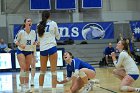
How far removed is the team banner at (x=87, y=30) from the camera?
802 inches

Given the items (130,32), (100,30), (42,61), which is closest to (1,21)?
(100,30)

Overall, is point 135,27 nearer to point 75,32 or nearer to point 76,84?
point 75,32

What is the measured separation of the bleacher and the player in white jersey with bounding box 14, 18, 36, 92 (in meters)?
11.7

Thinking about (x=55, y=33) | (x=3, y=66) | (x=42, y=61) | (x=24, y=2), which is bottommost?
(x=3, y=66)

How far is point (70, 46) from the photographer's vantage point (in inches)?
768

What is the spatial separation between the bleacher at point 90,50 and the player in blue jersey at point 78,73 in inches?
502

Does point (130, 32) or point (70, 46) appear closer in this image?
point (70, 46)

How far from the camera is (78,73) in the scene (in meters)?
6.26

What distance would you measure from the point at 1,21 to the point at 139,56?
9.02 meters

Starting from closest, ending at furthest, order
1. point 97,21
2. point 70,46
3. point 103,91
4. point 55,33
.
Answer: point 55,33, point 103,91, point 70,46, point 97,21

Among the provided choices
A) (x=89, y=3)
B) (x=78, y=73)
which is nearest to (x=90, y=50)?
(x=89, y=3)

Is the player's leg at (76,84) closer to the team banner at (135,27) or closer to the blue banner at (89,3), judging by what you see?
the team banner at (135,27)

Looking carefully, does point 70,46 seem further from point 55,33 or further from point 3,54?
Answer: point 55,33

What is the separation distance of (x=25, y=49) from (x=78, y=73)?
186 cm
